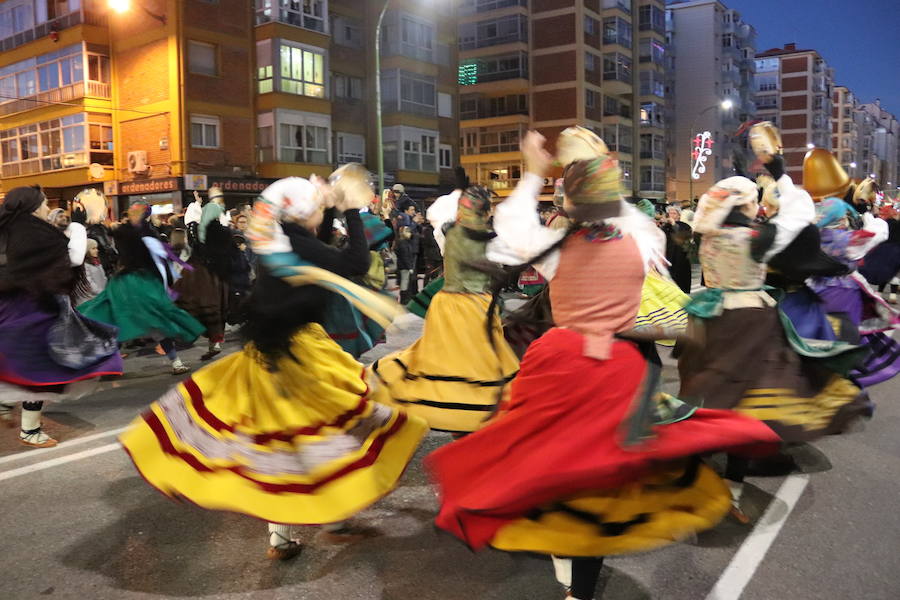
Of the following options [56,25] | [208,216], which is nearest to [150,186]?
[56,25]

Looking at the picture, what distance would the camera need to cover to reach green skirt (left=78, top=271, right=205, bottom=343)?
8.14 metres

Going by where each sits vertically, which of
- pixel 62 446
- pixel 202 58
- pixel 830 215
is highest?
pixel 202 58

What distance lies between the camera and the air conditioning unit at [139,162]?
29500mm

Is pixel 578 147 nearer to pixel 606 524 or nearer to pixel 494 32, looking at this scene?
pixel 606 524

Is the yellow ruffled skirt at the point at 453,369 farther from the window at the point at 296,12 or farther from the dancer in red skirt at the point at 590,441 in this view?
the window at the point at 296,12

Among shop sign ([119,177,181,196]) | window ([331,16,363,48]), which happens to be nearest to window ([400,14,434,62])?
window ([331,16,363,48])

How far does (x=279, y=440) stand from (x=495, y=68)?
166ft

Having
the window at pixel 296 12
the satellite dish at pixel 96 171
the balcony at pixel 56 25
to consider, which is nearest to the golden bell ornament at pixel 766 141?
the satellite dish at pixel 96 171

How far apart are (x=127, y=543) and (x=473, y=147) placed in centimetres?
4969

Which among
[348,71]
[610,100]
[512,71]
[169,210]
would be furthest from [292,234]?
[610,100]

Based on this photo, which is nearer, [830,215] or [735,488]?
[735,488]

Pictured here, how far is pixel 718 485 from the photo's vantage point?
293cm

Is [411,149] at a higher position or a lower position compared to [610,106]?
lower

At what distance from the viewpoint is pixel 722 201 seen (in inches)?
174
